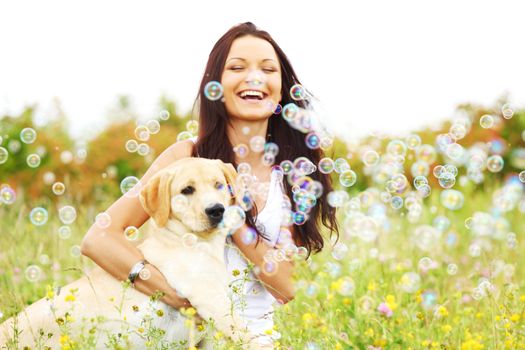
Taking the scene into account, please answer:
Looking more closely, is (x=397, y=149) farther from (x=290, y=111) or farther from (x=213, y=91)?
(x=213, y=91)

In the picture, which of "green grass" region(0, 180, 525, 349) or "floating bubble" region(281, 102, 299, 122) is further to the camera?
"floating bubble" region(281, 102, 299, 122)

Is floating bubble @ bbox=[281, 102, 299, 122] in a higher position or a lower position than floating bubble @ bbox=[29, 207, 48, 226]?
higher

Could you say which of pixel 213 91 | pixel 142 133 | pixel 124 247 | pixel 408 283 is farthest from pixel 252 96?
pixel 408 283

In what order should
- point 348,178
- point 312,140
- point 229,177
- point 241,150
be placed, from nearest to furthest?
1. point 229,177
2. point 241,150
3. point 312,140
4. point 348,178

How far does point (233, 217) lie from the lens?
3.86m

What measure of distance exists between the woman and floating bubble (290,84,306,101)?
0.03m

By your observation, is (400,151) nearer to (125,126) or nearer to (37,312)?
(37,312)

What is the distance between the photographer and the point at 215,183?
391cm

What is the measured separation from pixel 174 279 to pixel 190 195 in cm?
48

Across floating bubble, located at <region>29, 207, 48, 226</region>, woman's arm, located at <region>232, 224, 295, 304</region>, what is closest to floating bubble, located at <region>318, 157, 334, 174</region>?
woman's arm, located at <region>232, 224, 295, 304</region>

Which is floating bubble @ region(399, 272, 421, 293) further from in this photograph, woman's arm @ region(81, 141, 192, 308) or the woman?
woman's arm @ region(81, 141, 192, 308)

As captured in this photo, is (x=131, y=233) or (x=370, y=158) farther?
(x=370, y=158)

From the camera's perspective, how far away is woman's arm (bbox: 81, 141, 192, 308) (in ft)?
12.7

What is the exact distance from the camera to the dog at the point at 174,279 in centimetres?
378
